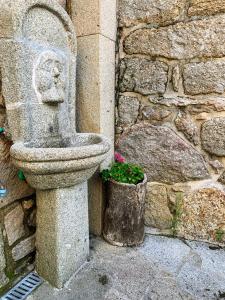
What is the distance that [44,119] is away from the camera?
150cm

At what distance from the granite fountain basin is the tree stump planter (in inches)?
17.5

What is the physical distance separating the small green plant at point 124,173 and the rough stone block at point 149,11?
1.03 meters

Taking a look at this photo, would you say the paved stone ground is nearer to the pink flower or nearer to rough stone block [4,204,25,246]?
rough stone block [4,204,25,246]

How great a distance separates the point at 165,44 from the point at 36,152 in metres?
1.24

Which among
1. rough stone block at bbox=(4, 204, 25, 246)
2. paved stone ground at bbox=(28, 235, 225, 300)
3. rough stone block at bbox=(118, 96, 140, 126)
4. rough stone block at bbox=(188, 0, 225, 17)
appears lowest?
paved stone ground at bbox=(28, 235, 225, 300)

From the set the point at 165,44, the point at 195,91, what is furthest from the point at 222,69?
the point at 165,44

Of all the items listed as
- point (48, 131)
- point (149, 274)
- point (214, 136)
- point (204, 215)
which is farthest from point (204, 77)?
point (149, 274)

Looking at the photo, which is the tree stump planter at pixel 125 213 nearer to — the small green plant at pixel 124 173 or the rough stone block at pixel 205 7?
the small green plant at pixel 124 173

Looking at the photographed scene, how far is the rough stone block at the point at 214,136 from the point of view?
5.87 feet

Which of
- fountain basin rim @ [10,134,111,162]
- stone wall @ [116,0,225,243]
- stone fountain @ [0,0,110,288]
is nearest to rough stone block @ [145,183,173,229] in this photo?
A: stone wall @ [116,0,225,243]

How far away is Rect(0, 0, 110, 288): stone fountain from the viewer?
1.25m

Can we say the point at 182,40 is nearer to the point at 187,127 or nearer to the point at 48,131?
the point at 187,127

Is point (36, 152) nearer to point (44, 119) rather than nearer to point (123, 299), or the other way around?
point (44, 119)

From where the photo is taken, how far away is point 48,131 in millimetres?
1537
